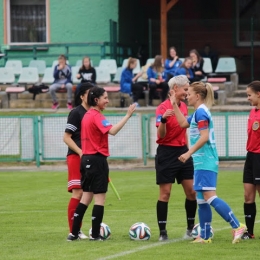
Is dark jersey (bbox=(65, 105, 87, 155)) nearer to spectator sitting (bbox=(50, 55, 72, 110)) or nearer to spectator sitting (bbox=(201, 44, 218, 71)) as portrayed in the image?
spectator sitting (bbox=(50, 55, 72, 110))

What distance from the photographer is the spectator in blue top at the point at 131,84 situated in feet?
84.2

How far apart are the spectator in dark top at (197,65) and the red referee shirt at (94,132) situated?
50.0ft

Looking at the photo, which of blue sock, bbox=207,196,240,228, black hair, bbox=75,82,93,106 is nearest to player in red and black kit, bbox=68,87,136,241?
black hair, bbox=75,82,93,106

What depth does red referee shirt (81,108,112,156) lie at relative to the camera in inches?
416

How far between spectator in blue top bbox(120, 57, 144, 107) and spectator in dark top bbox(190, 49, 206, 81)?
5.22 ft

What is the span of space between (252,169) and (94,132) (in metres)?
1.94

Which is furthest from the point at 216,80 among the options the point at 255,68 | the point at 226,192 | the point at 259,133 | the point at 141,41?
the point at 259,133

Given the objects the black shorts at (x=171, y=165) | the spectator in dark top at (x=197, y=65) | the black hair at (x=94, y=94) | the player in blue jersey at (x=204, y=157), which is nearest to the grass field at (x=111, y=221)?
the player in blue jersey at (x=204, y=157)

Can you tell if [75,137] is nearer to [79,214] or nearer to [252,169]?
[79,214]

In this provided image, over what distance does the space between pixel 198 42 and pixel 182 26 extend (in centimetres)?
75

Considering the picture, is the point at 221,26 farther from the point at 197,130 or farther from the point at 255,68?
the point at 197,130

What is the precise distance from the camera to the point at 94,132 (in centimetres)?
1063

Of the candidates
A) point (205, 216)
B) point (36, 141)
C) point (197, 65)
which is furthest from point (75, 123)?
point (197, 65)

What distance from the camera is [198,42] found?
30.2 metres
